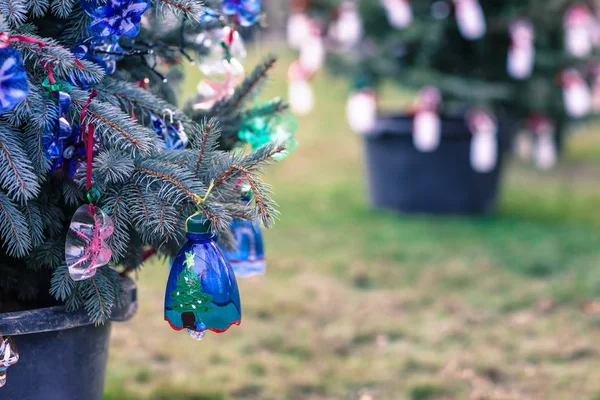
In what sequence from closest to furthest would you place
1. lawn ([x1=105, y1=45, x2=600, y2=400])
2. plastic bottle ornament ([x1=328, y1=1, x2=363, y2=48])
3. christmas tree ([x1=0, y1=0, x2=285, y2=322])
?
christmas tree ([x1=0, y1=0, x2=285, y2=322]) < lawn ([x1=105, y1=45, x2=600, y2=400]) < plastic bottle ornament ([x1=328, y1=1, x2=363, y2=48])

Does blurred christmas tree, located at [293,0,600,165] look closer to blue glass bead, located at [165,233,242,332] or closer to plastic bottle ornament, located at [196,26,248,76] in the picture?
plastic bottle ornament, located at [196,26,248,76]

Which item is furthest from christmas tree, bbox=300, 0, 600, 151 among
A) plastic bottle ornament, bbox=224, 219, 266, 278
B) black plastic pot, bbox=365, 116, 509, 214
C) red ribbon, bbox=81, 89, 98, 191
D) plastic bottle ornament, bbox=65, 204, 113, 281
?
plastic bottle ornament, bbox=65, 204, 113, 281

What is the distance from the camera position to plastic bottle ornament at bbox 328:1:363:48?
4.49 m

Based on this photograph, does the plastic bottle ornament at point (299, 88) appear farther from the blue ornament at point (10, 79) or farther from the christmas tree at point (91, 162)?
the blue ornament at point (10, 79)

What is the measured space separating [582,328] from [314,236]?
176cm

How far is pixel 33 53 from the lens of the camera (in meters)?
1.37

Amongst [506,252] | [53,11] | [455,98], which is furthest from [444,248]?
[53,11]

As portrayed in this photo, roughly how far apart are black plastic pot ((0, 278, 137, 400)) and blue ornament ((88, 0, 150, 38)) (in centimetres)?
57

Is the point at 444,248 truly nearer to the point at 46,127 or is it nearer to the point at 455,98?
the point at 455,98

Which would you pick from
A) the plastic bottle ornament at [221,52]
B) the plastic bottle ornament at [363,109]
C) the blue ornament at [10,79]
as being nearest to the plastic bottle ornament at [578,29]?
the plastic bottle ornament at [363,109]

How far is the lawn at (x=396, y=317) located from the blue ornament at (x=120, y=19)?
1336 mm

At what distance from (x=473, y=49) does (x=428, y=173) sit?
2.85 ft

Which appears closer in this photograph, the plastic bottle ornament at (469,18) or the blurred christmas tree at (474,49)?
the plastic bottle ornament at (469,18)

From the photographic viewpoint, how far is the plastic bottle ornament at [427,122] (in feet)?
14.4
